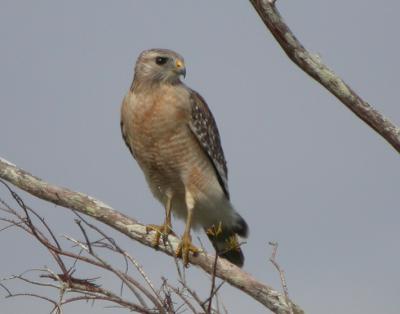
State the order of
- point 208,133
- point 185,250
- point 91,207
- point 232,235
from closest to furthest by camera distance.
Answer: point 91,207 < point 185,250 < point 208,133 < point 232,235

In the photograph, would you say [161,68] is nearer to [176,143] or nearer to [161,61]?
[161,61]

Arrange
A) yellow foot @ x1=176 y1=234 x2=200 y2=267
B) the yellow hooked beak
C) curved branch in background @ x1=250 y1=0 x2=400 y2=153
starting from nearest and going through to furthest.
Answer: curved branch in background @ x1=250 y1=0 x2=400 y2=153 < yellow foot @ x1=176 y1=234 x2=200 y2=267 < the yellow hooked beak

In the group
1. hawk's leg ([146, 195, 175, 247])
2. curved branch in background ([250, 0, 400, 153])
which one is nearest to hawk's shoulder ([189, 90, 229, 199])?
hawk's leg ([146, 195, 175, 247])

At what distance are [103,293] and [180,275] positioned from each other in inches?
19.2

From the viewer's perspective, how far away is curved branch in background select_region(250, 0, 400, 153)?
4.97 meters

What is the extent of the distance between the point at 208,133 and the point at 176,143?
45 centimetres

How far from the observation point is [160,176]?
8242mm

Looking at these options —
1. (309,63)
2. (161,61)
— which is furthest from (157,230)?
(309,63)

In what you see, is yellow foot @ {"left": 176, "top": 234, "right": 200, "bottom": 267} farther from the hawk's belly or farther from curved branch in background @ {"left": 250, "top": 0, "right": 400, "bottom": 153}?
curved branch in background @ {"left": 250, "top": 0, "right": 400, "bottom": 153}

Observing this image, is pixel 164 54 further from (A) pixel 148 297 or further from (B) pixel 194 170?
(A) pixel 148 297

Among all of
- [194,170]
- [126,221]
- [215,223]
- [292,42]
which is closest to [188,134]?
[194,170]

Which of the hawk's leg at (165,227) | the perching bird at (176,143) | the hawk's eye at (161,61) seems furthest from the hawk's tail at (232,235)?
the hawk's eye at (161,61)

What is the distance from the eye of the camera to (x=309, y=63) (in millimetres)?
5039

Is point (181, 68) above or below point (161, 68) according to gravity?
below
